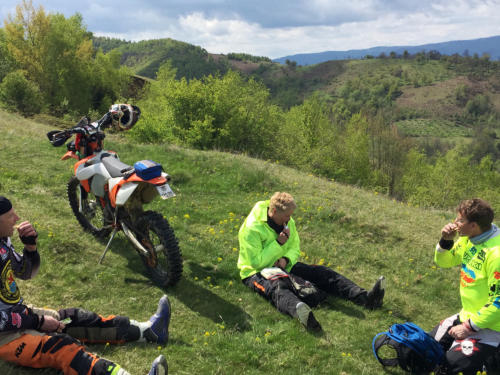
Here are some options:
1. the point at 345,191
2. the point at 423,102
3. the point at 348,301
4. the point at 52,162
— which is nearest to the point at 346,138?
the point at 345,191

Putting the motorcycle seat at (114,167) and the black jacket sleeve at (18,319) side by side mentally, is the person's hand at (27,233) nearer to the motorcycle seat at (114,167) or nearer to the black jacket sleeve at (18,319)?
the black jacket sleeve at (18,319)

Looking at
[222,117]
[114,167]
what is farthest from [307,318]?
[222,117]

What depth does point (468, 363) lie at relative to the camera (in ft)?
14.6

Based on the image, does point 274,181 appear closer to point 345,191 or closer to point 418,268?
point 345,191

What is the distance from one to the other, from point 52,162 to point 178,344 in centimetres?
1016

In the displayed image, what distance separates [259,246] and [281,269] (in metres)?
0.55

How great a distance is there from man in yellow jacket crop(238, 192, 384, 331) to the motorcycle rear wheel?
10.2 feet

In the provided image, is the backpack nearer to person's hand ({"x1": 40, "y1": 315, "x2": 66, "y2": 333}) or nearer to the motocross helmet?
person's hand ({"x1": 40, "y1": 315, "x2": 66, "y2": 333})

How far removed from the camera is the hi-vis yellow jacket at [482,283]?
4398 mm

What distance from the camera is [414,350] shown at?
15.4ft

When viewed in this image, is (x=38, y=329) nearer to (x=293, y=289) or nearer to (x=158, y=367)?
(x=158, y=367)

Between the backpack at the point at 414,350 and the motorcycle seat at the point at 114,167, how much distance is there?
196 inches

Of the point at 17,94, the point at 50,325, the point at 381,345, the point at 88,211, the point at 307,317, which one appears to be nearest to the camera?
the point at 50,325

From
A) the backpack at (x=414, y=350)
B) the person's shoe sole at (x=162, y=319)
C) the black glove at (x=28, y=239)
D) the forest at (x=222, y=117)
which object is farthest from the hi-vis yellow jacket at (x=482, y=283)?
the forest at (x=222, y=117)
